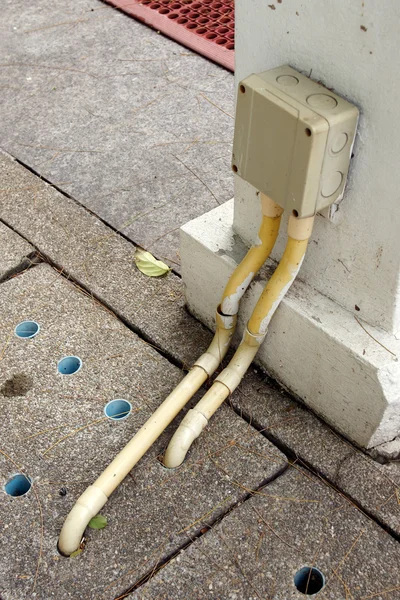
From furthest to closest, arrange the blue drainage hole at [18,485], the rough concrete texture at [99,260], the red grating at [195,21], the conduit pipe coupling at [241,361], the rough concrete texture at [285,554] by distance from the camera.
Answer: the red grating at [195,21], the rough concrete texture at [99,260], the conduit pipe coupling at [241,361], the blue drainage hole at [18,485], the rough concrete texture at [285,554]

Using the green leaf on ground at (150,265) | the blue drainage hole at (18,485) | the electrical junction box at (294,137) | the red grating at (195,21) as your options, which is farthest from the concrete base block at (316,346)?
the red grating at (195,21)

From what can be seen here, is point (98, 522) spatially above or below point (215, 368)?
below

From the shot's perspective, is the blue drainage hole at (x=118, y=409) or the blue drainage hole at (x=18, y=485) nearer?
the blue drainage hole at (x=18, y=485)

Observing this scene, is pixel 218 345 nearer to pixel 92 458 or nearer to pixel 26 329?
pixel 92 458

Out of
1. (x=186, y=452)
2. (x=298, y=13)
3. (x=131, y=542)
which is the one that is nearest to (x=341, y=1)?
(x=298, y=13)

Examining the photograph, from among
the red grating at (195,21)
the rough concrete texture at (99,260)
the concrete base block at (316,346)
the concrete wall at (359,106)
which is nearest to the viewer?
the concrete wall at (359,106)

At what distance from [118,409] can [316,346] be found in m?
0.70

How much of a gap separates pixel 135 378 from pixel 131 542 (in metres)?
0.59

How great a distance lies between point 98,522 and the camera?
200 cm

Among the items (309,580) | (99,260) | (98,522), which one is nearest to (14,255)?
(99,260)

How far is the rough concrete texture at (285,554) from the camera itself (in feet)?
6.08

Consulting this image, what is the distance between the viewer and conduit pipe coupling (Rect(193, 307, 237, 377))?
227cm

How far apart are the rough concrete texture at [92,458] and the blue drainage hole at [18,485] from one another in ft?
0.06

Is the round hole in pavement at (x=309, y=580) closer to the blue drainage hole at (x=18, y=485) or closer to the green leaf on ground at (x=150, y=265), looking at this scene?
the blue drainage hole at (x=18, y=485)
